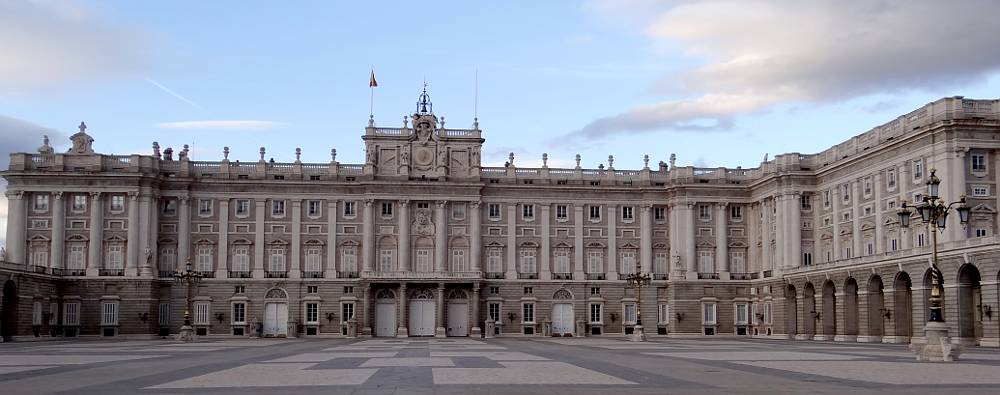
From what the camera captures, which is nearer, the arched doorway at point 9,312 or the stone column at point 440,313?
the arched doorway at point 9,312

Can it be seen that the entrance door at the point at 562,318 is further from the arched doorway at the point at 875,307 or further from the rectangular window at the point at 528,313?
the arched doorway at the point at 875,307

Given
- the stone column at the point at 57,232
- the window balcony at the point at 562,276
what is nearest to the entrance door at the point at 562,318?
the window balcony at the point at 562,276

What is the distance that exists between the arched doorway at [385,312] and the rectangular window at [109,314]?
67.0ft

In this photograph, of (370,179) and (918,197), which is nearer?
(918,197)

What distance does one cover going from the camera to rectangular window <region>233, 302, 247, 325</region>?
3688 inches

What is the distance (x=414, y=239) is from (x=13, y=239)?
3136cm

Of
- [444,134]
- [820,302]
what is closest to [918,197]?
[820,302]

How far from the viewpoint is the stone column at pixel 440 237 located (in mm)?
94750

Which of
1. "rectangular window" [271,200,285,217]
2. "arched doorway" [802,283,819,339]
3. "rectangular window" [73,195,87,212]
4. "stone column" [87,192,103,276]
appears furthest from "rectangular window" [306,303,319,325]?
"arched doorway" [802,283,819,339]

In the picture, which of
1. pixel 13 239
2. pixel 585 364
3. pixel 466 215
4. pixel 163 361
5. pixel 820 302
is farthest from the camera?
pixel 466 215

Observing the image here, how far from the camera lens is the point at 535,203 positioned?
97.1 metres

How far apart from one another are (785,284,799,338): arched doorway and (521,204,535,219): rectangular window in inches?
865

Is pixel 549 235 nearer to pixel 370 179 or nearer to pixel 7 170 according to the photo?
pixel 370 179

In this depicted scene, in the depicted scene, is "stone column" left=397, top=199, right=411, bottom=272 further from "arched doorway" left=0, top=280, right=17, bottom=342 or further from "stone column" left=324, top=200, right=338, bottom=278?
"arched doorway" left=0, top=280, right=17, bottom=342
